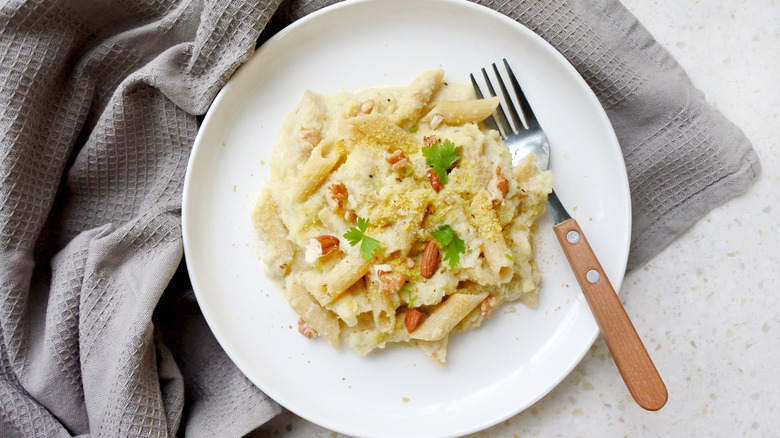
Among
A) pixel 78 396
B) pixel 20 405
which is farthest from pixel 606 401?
pixel 20 405

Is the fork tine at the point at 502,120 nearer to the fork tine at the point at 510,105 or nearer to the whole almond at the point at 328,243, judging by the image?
the fork tine at the point at 510,105

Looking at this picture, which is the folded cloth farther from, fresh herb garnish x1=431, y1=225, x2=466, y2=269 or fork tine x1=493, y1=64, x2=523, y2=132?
fresh herb garnish x1=431, y1=225, x2=466, y2=269

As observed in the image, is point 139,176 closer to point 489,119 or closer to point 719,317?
point 489,119

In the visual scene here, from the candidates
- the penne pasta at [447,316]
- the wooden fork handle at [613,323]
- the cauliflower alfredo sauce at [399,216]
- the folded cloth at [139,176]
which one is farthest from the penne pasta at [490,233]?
the folded cloth at [139,176]

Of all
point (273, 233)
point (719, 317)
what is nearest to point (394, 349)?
point (273, 233)

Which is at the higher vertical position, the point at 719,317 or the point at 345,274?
the point at 345,274

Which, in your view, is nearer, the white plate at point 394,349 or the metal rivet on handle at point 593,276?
the metal rivet on handle at point 593,276
